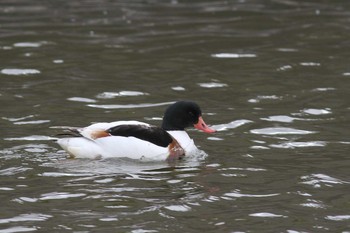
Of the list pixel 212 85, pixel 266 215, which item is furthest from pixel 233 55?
pixel 266 215

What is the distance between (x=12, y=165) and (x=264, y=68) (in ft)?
22.3

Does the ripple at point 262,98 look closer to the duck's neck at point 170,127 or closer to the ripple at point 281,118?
the ripple at point 281,118

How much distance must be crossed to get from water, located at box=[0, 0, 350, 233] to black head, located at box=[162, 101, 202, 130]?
48cm

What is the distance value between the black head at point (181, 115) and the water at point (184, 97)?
0.48 meters

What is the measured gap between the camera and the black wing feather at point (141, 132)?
11.8m

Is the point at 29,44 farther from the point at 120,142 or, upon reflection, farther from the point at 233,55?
the point at 120,142

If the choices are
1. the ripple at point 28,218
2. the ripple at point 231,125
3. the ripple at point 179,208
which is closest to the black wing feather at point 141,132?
the ripple at point 231,125

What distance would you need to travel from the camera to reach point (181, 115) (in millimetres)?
12422

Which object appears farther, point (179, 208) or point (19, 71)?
point (19, 71)

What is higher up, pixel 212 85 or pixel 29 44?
pixel 29 44

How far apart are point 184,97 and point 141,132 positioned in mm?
3780

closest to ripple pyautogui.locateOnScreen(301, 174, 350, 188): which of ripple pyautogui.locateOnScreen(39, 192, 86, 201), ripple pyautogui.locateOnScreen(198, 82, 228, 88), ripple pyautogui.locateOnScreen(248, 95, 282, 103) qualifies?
ripple pyautogui.locateOnScreen(39, 192, 86, 201)

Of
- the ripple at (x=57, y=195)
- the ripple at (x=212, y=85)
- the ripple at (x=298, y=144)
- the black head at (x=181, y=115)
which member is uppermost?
the black head at (x=181, y=115)

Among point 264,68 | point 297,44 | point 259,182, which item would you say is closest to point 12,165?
point 259,182
